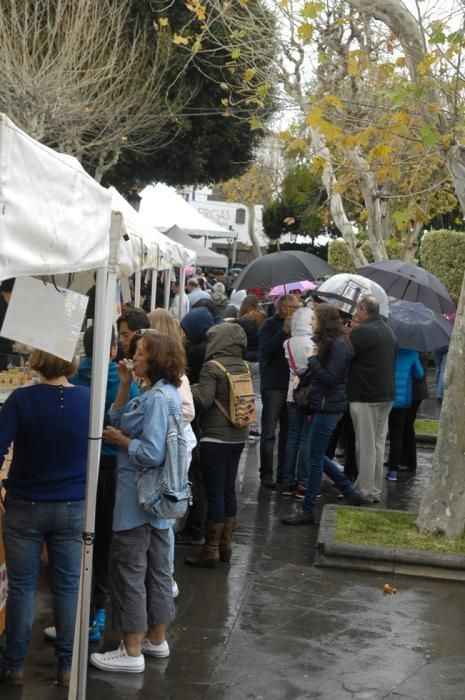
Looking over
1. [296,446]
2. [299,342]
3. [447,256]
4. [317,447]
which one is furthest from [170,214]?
[317,447]

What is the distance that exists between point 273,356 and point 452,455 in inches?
107

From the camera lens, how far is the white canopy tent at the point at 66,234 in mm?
3557

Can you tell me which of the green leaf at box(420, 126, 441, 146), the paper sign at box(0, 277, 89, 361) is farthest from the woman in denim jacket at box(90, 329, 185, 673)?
the green leaf at box(420, 126, 441, 146)

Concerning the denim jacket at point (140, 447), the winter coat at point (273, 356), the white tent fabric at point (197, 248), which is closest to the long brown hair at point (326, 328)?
the winter coat at point (273, 356)

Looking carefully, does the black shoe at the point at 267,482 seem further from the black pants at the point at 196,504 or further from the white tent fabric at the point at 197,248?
the white tent fabric at the point at 197,248

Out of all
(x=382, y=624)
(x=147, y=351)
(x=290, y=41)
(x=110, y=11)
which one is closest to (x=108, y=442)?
(x=147, y=351)

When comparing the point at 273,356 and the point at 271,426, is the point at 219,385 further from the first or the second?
the point at 271,426

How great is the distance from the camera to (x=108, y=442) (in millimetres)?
5789

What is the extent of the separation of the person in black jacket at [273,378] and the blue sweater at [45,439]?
18.2 ft

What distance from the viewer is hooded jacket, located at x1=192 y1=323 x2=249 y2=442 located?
7.51 m

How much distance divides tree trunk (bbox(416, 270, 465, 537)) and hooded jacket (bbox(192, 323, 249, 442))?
1965 mm

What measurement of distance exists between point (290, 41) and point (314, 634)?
35.7 ft

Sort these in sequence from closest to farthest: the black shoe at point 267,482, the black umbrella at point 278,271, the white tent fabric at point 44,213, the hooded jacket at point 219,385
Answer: the white tent fabric at point 44,213 → the hooded jacket at point 219,385 → the black shoe at point 267,482 → the black umbrella at point 278,271

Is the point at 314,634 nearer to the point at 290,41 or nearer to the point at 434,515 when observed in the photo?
the point at 434,515
